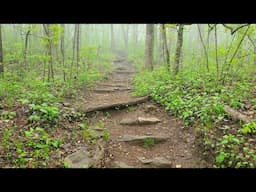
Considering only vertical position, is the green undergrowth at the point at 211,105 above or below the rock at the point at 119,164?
above

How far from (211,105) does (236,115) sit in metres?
0.75

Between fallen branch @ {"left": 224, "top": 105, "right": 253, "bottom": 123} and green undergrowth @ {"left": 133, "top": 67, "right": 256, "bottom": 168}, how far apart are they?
10cm

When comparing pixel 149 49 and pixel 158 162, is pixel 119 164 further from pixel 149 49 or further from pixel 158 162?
pixel 149 49

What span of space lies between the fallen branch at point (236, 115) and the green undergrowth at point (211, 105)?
0.10 m

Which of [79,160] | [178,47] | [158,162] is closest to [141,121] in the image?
[158,162]

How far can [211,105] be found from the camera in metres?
6.70

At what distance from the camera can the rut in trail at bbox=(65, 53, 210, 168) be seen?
17.8 feet

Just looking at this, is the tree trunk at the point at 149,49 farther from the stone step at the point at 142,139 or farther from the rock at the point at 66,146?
the rock at the point at 66,146

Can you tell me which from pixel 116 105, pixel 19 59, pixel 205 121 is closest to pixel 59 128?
pixel 116 105

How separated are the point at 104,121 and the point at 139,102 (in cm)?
172

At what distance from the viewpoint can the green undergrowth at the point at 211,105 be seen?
493 cm

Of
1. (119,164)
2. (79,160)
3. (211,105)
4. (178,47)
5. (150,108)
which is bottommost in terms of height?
(119,164)

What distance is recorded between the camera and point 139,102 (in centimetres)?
906

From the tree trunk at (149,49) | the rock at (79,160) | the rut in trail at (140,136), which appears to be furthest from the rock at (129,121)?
the tree trunk at (149,49)
